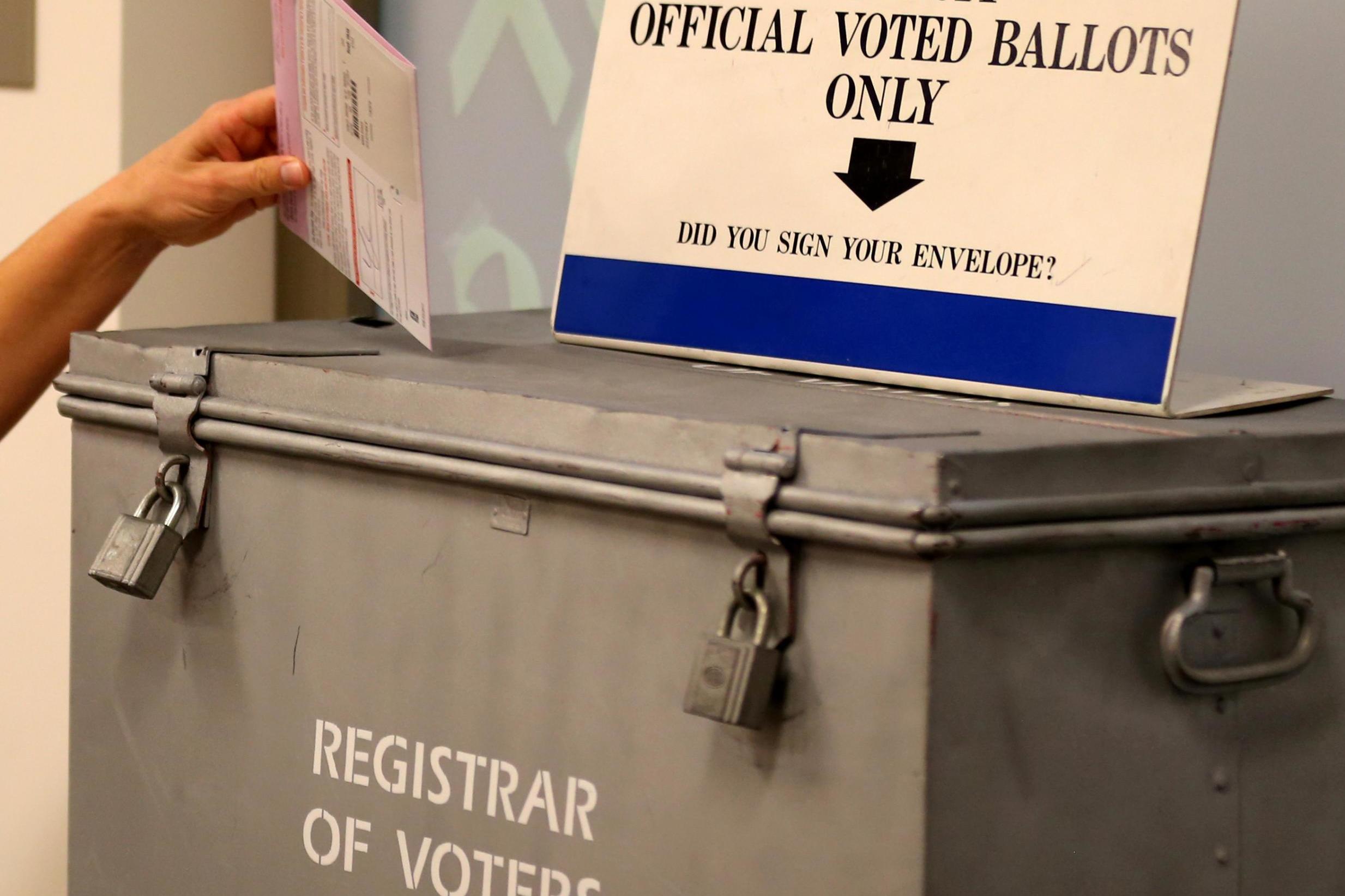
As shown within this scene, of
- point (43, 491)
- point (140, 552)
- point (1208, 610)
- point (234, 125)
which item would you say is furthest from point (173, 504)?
point (43, 491)

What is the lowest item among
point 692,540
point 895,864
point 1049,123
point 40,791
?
point 40,791

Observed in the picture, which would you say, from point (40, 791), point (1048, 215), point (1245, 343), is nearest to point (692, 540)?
point (1048, 215)

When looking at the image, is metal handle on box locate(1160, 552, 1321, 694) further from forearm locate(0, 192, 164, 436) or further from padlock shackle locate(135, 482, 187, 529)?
forearm locate(0, 192, 164, 436)

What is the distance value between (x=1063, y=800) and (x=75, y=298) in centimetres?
86

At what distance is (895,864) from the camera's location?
579 millimetres

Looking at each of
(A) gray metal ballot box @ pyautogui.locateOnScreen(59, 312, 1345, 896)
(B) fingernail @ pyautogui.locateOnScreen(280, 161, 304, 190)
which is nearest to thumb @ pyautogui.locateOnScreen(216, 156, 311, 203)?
(B) fingernail @ pyautogui.locateOnScreen(280, 161, 304, 190)

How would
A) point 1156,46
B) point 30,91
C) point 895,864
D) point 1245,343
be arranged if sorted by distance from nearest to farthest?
point 895,864
point 1156,46
point 1245,343
point 30,91

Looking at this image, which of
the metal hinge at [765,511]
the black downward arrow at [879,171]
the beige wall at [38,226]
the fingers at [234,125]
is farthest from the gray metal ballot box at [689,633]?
the beige wall at [38,226]

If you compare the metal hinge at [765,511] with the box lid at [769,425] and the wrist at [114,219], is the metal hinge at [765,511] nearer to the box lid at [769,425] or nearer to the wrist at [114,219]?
the box lid at [769,425]

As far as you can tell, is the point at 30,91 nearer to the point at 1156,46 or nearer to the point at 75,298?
the point at 75,298

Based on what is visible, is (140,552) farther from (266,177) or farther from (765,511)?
(765,511)

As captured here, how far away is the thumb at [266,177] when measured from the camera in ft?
3.05

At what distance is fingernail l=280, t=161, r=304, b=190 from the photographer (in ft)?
3.04

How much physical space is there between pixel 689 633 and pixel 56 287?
0.71 metres
